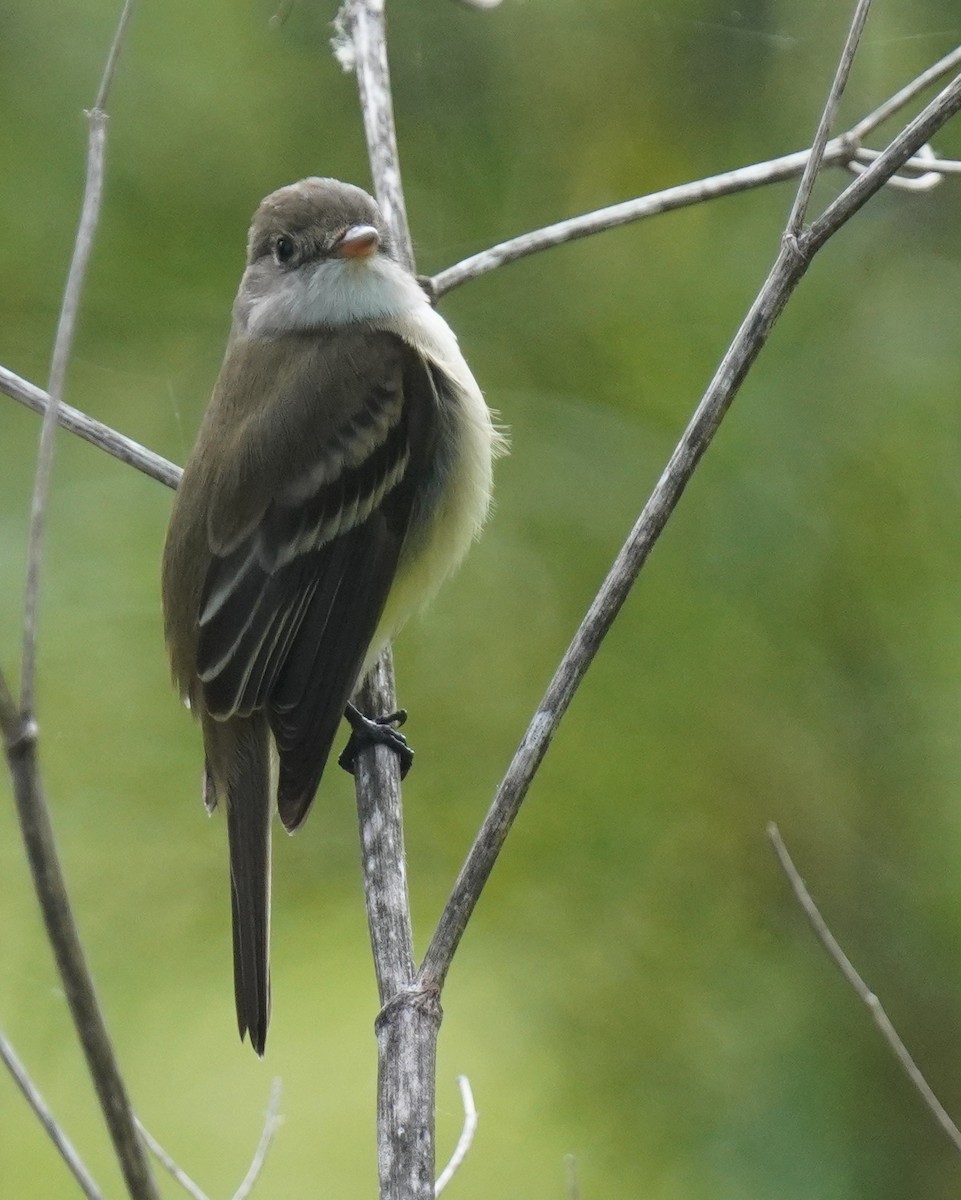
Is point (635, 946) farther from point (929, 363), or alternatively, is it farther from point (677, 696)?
point (929, 363)

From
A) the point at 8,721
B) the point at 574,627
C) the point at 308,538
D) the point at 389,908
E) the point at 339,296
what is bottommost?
the point at 574,627

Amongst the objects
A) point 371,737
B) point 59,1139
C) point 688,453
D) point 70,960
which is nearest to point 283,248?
point 371,737

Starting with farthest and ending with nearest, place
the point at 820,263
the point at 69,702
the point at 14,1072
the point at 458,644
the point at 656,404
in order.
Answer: the point at 820,263 < the point at 656,404 < the point at 458,644 < the point at 69,702 < the point at 14,1072

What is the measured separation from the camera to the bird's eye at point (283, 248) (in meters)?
2.62

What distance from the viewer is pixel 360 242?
7.86 feet

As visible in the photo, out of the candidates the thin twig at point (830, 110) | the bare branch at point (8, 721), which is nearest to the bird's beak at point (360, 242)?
the thin twig at point (830, 110)

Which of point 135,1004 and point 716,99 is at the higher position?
point 716,99

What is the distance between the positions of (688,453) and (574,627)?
6.06ft

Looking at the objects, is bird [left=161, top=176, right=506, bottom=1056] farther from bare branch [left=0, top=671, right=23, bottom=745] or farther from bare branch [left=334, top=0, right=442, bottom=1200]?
bare branch [left=0, top=671, right=23, bottom=745]

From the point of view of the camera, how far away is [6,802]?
133 inches

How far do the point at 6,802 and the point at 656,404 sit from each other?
6.30ft

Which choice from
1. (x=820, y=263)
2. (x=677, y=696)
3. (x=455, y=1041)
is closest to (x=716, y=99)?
(x=820, y=263)

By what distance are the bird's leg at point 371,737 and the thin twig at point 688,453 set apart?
765 millimetres

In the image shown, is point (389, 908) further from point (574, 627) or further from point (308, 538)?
point (574, 627)
